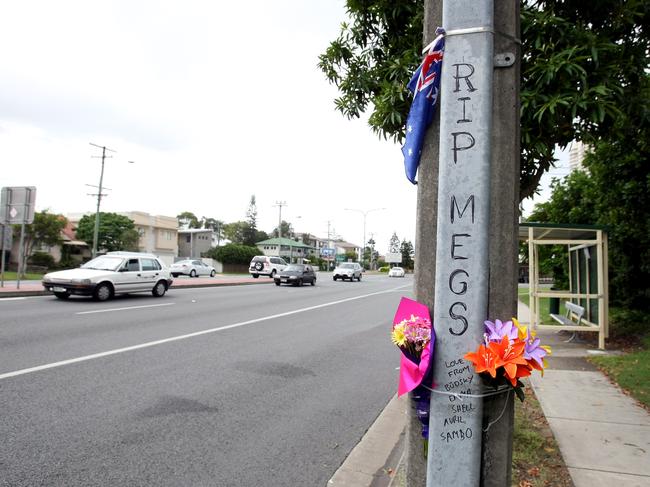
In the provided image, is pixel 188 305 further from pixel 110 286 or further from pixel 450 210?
pixel 450 210

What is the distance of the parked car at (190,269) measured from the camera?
40750 millimetres

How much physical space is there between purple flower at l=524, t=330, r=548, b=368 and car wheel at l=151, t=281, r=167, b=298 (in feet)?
57.3

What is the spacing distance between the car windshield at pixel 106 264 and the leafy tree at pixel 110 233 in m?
42.1

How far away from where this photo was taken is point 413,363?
2.20 m

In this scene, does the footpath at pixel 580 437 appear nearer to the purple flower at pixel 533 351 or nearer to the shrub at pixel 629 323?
the purple flower at pixel 533 351

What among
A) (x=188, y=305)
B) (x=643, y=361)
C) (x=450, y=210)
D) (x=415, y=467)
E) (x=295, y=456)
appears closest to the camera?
(x=450, y=210)

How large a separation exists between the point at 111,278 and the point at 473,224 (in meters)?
15.5

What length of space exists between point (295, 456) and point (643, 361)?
624 cm

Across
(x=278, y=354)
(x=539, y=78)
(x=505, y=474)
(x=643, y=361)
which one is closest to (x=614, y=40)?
A: (x=539, y=78)

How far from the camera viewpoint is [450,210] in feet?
7.23

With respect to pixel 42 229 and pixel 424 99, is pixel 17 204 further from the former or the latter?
pixel 42 229

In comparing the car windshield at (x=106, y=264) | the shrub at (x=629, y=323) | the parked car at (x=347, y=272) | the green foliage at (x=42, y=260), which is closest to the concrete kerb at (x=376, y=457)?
Result: the shrub at (x=629, y=323)

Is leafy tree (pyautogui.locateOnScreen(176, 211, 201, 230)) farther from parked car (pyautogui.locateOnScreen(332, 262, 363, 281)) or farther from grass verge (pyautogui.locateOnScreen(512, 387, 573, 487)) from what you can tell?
grass verge (pyautogui.locateOnScreen(512, 387, 573, 487))

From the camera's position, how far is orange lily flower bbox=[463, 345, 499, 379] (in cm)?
201
